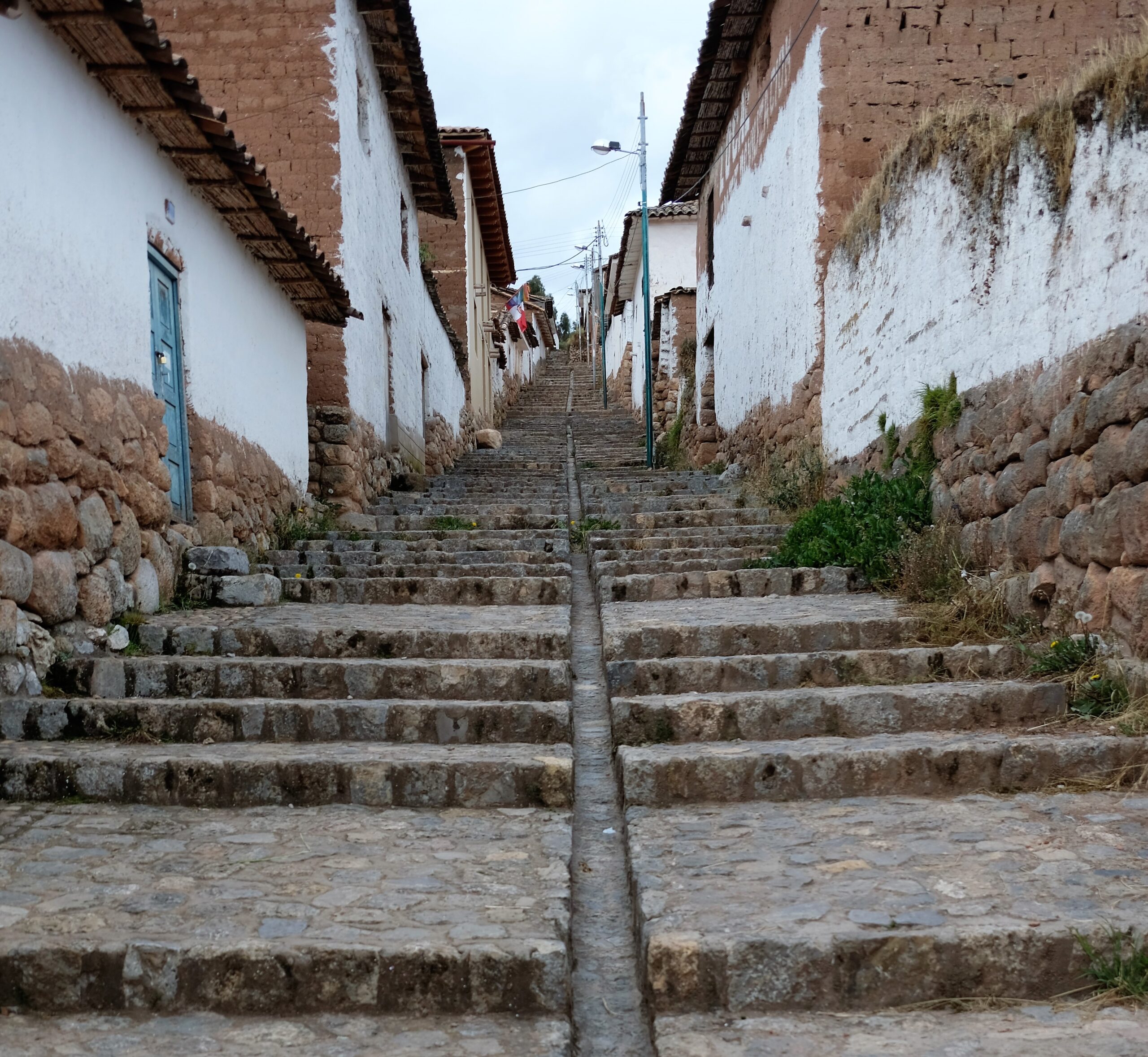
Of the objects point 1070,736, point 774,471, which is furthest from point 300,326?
point 1070,736

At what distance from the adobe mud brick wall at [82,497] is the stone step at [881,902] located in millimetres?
2863

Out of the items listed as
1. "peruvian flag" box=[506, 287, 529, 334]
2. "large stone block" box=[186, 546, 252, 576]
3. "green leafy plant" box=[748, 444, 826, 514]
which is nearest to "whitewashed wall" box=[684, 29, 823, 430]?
"green leafy plant" box=[748, 444, 826, 514]

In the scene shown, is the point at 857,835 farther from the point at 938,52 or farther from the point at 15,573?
the point at 938,52

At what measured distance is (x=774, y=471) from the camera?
10.5 meters

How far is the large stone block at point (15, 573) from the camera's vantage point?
13.8 feet

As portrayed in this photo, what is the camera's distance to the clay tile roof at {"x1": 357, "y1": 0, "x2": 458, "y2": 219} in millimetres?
10914

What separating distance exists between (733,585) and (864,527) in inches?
39.3

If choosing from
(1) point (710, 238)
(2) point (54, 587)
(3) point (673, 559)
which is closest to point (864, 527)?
(3) point (673, 559)

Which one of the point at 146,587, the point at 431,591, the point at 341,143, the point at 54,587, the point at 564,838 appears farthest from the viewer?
the point at 341,143

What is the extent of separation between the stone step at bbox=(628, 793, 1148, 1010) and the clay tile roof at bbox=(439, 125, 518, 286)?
13.9 m

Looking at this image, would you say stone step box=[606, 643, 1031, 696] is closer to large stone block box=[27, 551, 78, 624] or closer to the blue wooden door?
large stone block box=[27, 551, 78, 624]

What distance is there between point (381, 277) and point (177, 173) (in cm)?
564

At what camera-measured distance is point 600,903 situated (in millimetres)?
3211

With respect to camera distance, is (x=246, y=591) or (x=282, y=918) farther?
(x=246, y=591)
